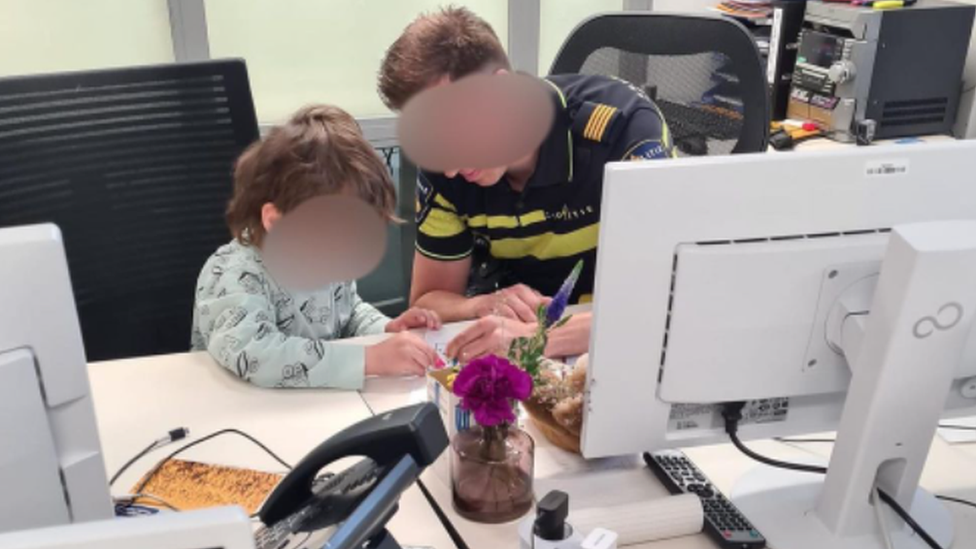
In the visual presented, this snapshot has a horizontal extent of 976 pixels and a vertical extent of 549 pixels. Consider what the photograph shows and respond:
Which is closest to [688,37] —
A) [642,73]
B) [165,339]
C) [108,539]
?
[642,73]

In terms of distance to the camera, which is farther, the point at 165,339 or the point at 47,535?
the point at 165,339

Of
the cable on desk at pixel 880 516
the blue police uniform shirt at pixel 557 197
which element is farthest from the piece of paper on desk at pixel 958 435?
the blue police uniform shirt at pixel 557 197

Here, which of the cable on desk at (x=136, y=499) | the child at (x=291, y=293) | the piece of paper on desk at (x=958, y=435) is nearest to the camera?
the cable on desk at (x=136, y=499)

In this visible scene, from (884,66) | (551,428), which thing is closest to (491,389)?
(551,428)

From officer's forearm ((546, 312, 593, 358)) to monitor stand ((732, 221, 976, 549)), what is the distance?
0.34m

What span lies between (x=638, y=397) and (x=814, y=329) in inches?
7.6

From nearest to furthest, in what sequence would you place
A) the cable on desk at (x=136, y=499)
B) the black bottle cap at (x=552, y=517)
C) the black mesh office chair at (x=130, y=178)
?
1. the black bottle cap at (x=552, y=517)
2. the cable on desk at (x=136, y=499)
3. the black mesh office chair at (x=130, y=178)

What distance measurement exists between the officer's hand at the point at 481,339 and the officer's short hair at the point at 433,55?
37 cm

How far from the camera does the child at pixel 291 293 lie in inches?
47.9

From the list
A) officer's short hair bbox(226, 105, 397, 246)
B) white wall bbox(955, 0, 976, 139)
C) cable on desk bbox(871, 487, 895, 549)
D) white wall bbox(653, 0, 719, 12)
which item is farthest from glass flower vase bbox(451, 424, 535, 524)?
→ white wall bbox(653, 0, 719, 12)

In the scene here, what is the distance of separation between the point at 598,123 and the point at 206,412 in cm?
82

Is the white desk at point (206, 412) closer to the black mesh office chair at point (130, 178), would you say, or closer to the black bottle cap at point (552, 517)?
the black bottle cap at point (552, 517)

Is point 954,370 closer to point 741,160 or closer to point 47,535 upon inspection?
point 741,160

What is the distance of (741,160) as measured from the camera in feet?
2.63
